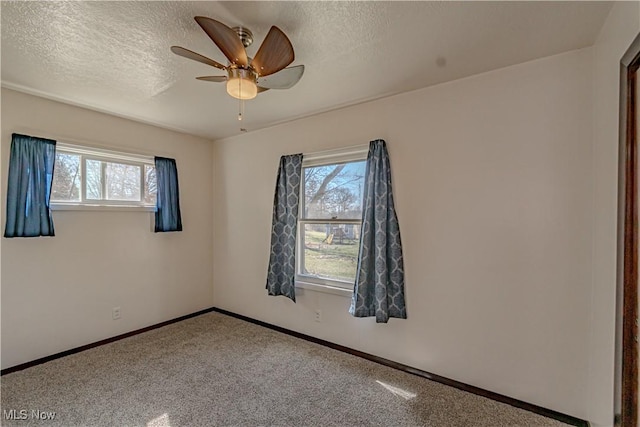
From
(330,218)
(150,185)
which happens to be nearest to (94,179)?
(150,185)

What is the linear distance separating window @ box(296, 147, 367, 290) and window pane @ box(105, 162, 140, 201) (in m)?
1.89

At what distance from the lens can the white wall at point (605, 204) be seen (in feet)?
5.03

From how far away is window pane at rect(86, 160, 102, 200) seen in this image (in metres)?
3.00

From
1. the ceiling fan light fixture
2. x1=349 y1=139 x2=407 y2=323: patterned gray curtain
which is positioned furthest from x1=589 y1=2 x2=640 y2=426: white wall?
the ceiling fan light fixture

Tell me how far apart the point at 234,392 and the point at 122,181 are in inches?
98.2

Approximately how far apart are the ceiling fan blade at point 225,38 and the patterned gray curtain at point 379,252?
138 cm

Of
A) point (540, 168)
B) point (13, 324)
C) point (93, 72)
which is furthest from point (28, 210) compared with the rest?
point (540, 168)

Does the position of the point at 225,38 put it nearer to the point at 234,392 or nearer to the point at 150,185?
the point at 234,392

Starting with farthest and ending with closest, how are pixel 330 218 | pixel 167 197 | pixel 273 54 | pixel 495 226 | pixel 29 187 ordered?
1. pixel 167 197
2. pixel 330 218
3. pixel 29 187
4. pixel 495 226
5. pixel 273 54

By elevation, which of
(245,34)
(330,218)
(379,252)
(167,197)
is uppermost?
(245,34)

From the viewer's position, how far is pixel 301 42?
1820mm

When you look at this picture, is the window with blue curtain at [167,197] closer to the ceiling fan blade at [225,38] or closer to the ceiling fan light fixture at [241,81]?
the ceiling fan light fixture at [241,81]

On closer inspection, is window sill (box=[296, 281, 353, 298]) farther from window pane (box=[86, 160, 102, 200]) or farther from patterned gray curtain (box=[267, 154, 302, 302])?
window pane (box=[86, 160, 102, 200])

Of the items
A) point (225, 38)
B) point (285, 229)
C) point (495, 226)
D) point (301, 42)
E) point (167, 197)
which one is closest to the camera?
point (225, 38)
